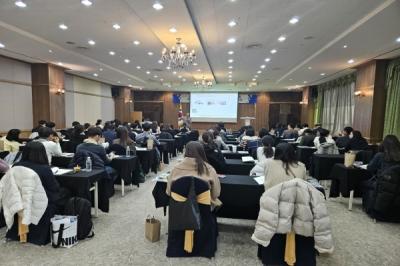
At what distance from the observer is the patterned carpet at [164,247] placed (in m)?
2.73

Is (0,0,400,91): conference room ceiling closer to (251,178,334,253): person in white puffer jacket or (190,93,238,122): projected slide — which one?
(251,178,334,253): person in white puffer jacket

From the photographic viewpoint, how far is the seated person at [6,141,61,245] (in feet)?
9.24

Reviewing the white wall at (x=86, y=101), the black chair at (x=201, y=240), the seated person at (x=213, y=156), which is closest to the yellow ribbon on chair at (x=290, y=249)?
the black chair at (x=201, y=240)

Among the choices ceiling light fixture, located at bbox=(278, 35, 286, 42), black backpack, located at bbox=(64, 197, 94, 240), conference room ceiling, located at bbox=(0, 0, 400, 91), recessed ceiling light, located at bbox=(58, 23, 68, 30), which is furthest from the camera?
ceiling light fixture, located at bbox=(278, 35, 286, 42)

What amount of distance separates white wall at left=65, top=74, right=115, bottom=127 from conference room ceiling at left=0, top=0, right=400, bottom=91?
9.54 ft

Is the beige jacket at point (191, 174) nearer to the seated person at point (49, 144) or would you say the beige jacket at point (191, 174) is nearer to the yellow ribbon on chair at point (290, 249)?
the yellow ribbon on chair at point (290, 249)

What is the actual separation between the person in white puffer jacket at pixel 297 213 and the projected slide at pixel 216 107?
55.6ft

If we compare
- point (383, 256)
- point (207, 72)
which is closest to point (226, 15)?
point (383, 256)

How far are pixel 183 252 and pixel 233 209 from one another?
84 cm

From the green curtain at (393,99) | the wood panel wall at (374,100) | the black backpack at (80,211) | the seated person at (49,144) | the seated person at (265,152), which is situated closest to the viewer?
the black backpack at (80,211)

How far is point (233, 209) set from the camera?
10.7ft

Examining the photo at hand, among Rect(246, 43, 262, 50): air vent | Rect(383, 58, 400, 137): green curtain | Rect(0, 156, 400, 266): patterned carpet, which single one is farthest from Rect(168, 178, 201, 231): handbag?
Rect(383, 58, 400, 137): green curtain

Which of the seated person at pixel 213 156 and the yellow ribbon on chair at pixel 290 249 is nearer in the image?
the yellow ribbon on chair at pixel 290 249

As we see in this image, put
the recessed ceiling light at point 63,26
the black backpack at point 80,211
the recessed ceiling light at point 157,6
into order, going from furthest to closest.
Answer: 1. the recessed ceiling light at point 63,26
2. the recessed ceiling light at point 157,6
3. the black backpack at point 80,211
